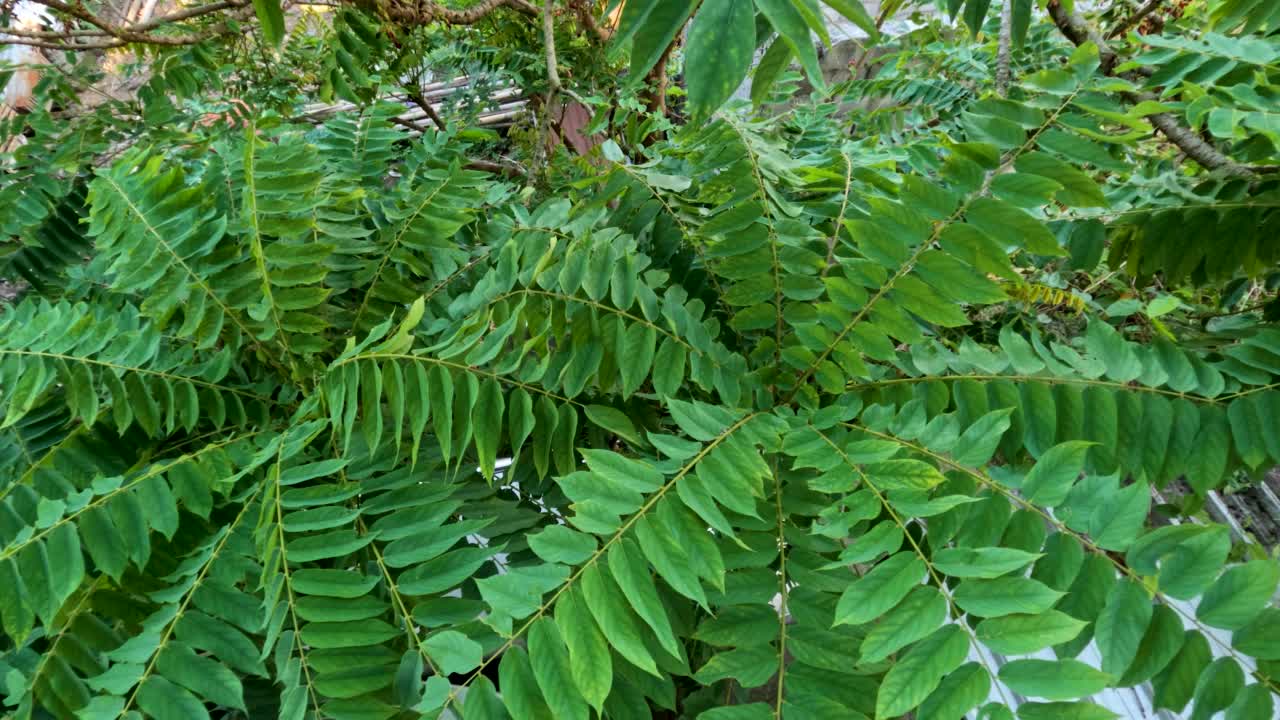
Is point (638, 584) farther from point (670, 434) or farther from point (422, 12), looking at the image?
point (422, 12)

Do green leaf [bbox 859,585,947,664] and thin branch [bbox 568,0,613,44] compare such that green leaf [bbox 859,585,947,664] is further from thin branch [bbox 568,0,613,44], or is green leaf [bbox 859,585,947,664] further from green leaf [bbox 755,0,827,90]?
thin branch [bbox 568,0,613,44]

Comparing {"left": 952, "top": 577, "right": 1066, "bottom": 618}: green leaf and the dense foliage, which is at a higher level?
the dense foliage

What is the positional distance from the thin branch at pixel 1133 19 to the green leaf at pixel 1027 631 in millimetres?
1579

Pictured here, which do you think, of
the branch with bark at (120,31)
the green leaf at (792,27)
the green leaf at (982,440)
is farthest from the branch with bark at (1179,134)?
the branch with bark at (120,31)

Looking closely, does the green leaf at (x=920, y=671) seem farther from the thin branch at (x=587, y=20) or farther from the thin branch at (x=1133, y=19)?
the thin branch at (x=587, y=20)

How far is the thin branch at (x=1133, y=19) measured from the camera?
1496 millimetres

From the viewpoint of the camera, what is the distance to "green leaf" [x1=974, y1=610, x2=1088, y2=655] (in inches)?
19.7

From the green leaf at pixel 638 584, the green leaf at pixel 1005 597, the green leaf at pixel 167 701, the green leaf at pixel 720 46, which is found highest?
the green leaf at pixel 720 46

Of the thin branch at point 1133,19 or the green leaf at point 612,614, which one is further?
the thin branch at point 1133,19

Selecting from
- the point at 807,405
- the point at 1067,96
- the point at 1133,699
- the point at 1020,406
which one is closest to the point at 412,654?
the point at 807,405

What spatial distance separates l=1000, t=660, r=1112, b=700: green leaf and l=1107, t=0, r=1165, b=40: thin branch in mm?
1597

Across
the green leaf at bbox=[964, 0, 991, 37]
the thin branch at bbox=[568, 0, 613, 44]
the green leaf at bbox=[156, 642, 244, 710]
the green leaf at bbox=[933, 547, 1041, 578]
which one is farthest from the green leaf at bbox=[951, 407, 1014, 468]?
the thin branch at bbox=[568, 0, 613, 44]

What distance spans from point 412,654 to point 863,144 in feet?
4.02

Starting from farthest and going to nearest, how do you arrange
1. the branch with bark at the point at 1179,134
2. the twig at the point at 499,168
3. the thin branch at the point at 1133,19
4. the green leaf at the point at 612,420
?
the twig at the point at 499,168
the thin branch at the point at 1133,19
the branch with bark at the point at 1179,134
the green leaf at the point at 612,420
